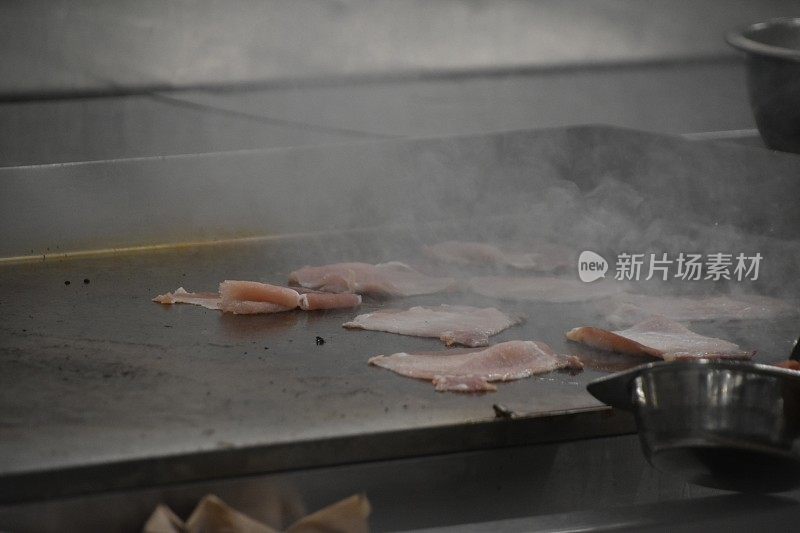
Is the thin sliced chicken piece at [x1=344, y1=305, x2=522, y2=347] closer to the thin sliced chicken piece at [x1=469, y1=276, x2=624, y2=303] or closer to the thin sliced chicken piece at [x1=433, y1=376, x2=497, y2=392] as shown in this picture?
the thin sliced chicken piece at [x1=469, y1=276, x2=624, y2=303]

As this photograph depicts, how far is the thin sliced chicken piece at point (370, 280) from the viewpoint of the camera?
8.59ft

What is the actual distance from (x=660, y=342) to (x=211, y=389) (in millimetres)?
983

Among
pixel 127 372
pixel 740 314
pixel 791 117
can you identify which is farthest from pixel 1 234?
pixel 791 117

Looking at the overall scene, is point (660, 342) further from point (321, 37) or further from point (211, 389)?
point (321, 37)

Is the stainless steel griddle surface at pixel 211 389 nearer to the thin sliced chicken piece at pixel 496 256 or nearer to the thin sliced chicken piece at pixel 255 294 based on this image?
the thin sliced chicken piece at pixel 255 294

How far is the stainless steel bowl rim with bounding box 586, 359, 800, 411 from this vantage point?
166 centimetres

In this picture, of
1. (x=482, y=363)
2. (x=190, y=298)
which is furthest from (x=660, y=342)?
(x=190, y=298)

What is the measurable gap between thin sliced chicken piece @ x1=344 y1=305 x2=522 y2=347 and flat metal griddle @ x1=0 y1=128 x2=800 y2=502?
29mm

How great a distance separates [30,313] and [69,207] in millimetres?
536

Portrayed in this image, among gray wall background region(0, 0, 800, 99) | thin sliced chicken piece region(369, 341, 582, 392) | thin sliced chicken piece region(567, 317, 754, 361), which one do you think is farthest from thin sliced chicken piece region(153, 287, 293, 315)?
gray wall background region(0, 0, 800, 99)

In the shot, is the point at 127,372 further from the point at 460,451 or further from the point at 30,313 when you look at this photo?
the point at 460,451

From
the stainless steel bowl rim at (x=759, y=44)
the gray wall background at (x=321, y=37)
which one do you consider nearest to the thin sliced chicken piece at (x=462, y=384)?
the stainless steel bowl rim at (x=759, y=44)

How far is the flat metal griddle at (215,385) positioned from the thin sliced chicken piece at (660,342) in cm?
5

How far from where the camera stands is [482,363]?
2154 millimetres
